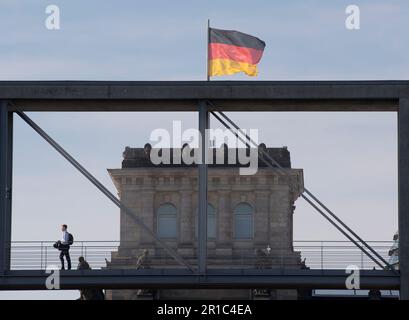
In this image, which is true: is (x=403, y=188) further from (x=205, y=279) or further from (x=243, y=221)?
(x=243, y=221)

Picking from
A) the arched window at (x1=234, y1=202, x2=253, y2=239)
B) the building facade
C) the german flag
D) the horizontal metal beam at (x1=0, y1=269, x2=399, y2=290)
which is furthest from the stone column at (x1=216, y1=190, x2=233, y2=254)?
the horizontal metal beam at (x1=0, y1=269, x2=399, y2=290)

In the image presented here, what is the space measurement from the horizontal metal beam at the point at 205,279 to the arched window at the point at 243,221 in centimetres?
7859

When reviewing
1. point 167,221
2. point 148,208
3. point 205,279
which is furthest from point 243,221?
point 205,279

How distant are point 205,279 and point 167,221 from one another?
81805 mm

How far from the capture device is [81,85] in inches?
2010

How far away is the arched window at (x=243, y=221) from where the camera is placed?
5153 inches

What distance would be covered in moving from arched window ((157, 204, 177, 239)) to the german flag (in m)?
76.8

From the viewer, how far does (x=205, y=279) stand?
5078 centimetres

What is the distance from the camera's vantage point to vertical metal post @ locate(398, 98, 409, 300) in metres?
50.4

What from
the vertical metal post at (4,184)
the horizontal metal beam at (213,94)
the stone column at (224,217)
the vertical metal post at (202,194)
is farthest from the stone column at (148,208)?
the vertical metal post at (202,194)

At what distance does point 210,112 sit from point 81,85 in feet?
15.4

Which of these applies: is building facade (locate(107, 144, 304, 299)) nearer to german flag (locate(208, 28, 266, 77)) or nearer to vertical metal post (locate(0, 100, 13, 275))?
german flag (locate(208, 28, 266, 77))

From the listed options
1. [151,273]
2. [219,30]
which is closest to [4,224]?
[151,273]
